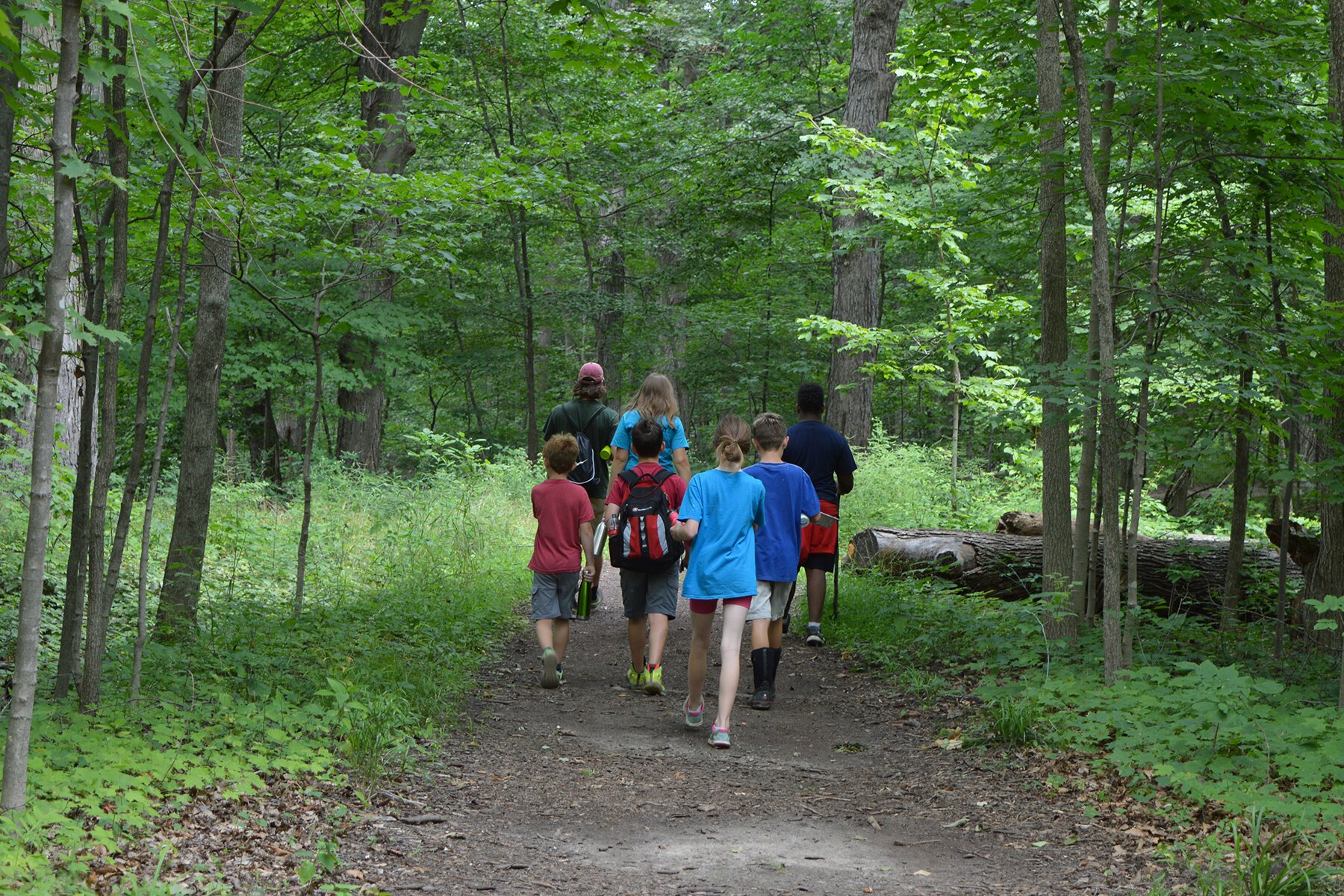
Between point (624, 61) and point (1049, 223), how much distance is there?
159 inches

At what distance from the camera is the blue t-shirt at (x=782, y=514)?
6543mm

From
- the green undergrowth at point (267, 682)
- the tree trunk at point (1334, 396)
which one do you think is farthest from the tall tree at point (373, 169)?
the tree trunk at point (1334, 396)

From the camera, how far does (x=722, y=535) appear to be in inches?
233

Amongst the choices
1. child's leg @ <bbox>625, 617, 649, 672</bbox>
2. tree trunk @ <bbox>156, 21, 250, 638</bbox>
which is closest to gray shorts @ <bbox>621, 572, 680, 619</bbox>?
child's leg @ <bbox>625, 617, 649, 672</bbox>

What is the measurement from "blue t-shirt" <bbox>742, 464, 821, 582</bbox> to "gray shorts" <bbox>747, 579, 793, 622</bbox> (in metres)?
0.12

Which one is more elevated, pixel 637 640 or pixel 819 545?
pixel 819 545

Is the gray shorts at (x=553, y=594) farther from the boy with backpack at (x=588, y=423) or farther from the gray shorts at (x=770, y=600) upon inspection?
the boy with backpack at (x=588, y=423)

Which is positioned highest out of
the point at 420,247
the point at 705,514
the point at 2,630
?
the point at 420,247

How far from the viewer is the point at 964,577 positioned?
32.2ft

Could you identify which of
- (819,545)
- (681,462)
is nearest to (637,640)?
(681,462)

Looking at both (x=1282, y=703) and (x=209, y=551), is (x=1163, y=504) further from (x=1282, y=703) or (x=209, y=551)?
(x=209, y=551)

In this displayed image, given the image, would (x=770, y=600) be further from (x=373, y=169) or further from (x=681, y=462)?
(x=373, y=169)

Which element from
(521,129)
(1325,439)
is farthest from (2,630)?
(521,129)

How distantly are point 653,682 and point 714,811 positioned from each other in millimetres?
2034
